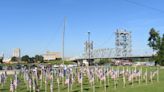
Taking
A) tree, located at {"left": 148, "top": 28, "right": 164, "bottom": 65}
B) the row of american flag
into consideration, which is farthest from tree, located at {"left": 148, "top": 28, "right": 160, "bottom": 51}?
the row of american flag

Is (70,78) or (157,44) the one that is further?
(157,44)

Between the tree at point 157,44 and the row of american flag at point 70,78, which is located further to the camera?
the tree at point 157,44

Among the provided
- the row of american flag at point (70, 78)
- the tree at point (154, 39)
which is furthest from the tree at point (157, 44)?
the row of american flag at point (70, 78)

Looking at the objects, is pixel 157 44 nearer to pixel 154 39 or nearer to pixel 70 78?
pixel 154 39

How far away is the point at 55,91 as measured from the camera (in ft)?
101

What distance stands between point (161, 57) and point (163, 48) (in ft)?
6.56

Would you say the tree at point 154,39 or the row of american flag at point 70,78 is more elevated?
the tree at point 154,39

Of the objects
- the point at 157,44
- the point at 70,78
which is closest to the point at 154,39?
the point at 157,44

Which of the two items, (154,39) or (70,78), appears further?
(154,39)

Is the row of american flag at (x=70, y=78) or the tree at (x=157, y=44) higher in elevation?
the tree at (x=157, y=44)

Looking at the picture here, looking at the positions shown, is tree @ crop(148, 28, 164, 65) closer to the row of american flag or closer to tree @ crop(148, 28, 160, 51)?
tree @ crop(148, 28, 160, 51)

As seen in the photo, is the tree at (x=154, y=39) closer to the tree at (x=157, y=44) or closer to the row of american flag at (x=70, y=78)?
the tree at (x=157, y=44)

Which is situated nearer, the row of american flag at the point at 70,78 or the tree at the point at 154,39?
the row of american flag at the point at 70,78

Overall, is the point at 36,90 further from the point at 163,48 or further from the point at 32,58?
the point at 32,58
